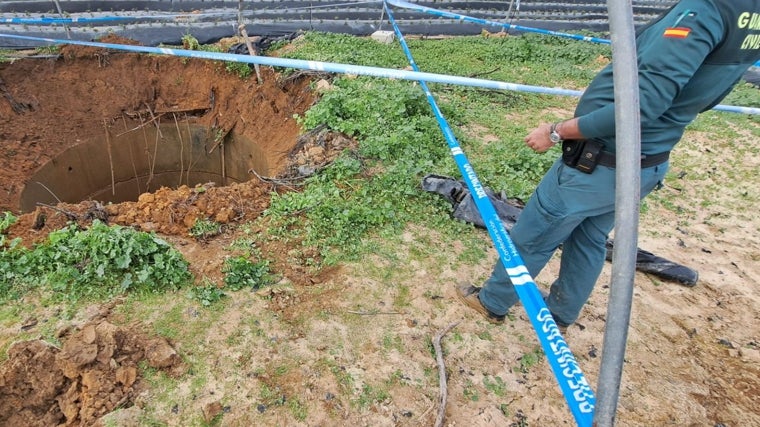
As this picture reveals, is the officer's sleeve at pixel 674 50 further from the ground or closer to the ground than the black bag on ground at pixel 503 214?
further from the ground

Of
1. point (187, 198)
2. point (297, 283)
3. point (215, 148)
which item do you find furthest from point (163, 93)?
point (297, 283)

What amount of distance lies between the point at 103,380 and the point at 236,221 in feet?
5.17

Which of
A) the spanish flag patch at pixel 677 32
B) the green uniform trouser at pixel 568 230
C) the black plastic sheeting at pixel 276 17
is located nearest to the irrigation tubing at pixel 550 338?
the green uniform trouser at pixel 568 230

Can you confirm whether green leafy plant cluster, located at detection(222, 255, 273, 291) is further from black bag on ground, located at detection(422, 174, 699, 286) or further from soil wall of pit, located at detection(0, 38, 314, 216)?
soil wall of pit, located at detection(0, 38, 314, 216)

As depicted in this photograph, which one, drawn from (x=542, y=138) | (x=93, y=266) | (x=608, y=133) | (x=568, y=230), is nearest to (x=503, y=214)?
(x=568, y=230)

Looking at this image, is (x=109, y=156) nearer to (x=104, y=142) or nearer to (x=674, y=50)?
(x=104, y=142)

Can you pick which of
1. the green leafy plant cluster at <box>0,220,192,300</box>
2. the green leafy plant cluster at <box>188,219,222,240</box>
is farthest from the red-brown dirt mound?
the green leafy plant cluster at <box>188,219,222,240</box>

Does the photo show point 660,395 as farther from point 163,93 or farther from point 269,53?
point 163,93

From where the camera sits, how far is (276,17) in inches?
301

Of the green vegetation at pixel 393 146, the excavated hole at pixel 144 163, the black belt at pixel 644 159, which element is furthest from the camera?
the excavated hole at pixel 144 163

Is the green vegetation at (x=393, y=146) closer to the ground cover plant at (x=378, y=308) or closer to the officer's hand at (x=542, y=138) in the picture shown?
the ground cover plant at (x=378, y=308)

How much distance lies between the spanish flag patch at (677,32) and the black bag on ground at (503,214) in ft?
6.68

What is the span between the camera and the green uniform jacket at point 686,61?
1585 mm

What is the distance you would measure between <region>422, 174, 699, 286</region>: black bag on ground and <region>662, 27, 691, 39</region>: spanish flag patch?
2.04 meters
